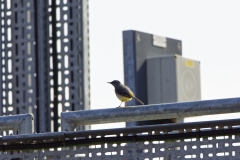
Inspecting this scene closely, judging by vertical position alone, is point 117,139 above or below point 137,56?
below

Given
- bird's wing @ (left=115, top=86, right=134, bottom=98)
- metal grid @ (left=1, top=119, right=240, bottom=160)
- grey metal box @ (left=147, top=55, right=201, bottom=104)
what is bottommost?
metal grid @ (left=1, top=119, right=240, bottom=160)

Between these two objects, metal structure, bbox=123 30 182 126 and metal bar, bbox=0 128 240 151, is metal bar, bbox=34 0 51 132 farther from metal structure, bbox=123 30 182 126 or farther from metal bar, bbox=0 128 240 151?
metal bar, bbox=0 128 240 151

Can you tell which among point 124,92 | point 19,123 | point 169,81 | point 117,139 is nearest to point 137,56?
point 169,81

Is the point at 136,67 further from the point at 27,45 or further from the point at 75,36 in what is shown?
the point at 27,45

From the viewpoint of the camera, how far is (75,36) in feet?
53.7

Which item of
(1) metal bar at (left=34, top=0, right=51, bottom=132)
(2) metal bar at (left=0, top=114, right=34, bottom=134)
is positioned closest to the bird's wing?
(2) metal bar at (left=0, top=114, right=34, bottom=134)

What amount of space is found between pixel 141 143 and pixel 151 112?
0.93 ft

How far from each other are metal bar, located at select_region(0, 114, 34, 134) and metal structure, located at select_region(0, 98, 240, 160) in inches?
4.5

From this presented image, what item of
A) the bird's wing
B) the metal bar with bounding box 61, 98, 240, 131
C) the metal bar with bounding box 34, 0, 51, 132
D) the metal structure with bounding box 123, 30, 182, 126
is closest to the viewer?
the metal bar with bounding box 61, 98, 240, 131

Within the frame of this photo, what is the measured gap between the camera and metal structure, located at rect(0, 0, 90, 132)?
16344 mm

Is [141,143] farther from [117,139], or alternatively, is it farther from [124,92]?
[124,92]

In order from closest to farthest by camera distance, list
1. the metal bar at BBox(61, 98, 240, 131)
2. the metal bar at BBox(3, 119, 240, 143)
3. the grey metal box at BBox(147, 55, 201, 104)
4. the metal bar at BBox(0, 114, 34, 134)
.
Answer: the metal bar at BBox(3, 119, 240, 143)
the metal bar at BBox(61, 98, 240, 131)
the metal bar at BBox(0, 114, 34, 134)
the grey metal box at BBox(147, 55, 201, 104)

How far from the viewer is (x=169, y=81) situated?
15297 millimetres

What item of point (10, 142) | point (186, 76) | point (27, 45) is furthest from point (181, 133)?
point (27, 45)
